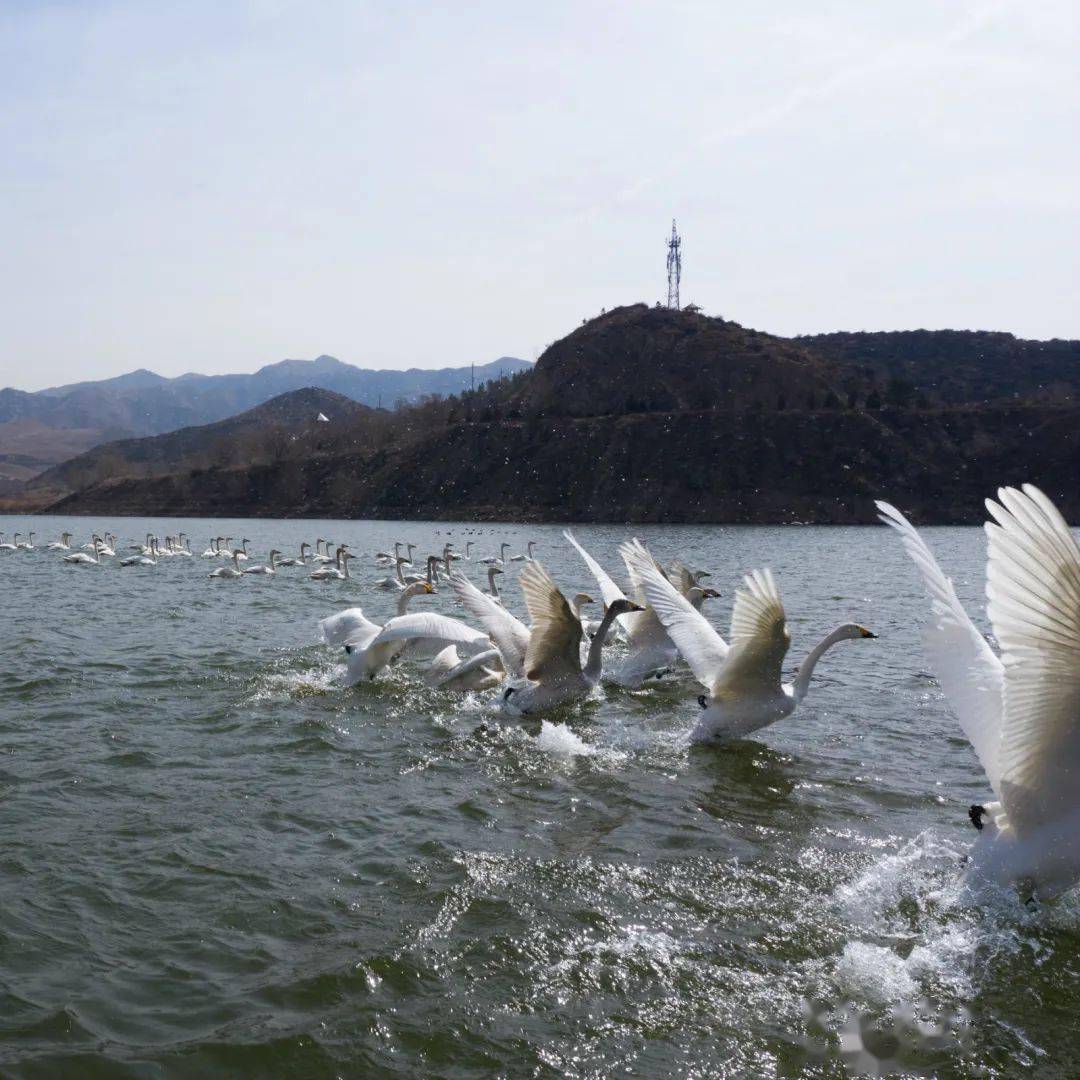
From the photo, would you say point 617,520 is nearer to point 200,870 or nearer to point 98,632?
point 98,632

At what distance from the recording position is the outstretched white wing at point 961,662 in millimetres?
5770

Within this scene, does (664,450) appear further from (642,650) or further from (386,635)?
(386,635)

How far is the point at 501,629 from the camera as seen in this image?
1202cm

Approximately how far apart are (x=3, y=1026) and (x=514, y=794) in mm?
4271

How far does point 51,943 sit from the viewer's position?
515 centimetres

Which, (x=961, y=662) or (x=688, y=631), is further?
(x=688, y=631)

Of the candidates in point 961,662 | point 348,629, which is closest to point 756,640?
point 961,662

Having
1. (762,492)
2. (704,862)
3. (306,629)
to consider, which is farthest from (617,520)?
(704,862)

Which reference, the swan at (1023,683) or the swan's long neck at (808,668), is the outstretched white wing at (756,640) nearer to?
the swan's long neck at (808,668)

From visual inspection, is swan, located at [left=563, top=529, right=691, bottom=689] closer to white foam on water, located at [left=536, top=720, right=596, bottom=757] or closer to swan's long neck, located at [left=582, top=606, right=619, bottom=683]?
swan's long neck, located at [left=582, top=606, right=619, bottom=683]

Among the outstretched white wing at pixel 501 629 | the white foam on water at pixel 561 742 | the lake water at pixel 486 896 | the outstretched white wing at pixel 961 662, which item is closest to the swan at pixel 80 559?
the lake water at pixel 486 896

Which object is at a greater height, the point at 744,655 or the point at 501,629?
the point at 744,655

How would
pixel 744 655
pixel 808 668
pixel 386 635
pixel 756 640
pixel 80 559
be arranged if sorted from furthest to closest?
pixel 80 559 < pixel 386 635 < pixel 808 668 < pixel 744 655 < pixel 756 640

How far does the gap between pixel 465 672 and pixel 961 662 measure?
6.69 m
